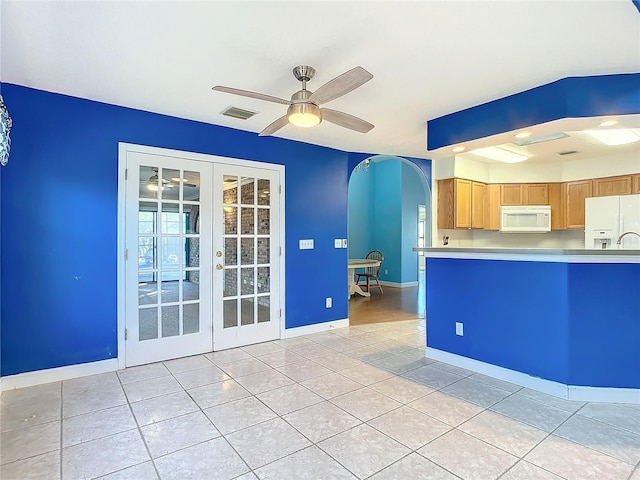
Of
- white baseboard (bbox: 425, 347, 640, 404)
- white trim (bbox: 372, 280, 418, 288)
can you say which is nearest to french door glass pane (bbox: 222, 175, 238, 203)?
white baseboard (bbox: 425, 347, 640, 404)

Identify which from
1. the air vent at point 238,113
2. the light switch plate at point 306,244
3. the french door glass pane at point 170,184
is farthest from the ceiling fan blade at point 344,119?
the light switch plate at point 306,244

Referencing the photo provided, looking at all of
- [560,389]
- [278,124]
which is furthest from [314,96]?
[560,389]

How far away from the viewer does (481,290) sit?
3162 millimetres

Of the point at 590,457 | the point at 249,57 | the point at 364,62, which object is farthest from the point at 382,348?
the point at 249,57

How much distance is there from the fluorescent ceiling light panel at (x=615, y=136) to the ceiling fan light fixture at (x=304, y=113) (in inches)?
135

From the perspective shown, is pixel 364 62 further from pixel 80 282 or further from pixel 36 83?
pixel 80 282

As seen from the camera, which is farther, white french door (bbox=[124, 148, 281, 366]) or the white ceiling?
white french door (bbox=[124, 148, 281, 366])

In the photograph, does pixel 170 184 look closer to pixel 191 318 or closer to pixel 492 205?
pixel 191 318

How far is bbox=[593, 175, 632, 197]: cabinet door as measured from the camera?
4.89m

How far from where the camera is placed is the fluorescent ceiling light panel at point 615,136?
397cm

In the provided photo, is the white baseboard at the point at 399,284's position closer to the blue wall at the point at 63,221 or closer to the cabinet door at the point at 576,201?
the cabinet door at the point at 576,201

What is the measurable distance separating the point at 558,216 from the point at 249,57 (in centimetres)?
541

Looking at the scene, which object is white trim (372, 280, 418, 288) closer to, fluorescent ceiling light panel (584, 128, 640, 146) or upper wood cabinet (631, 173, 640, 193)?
upper wood cabinet (631, 173, 640, 193)

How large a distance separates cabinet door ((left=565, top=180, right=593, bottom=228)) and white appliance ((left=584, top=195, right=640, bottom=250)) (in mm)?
202
